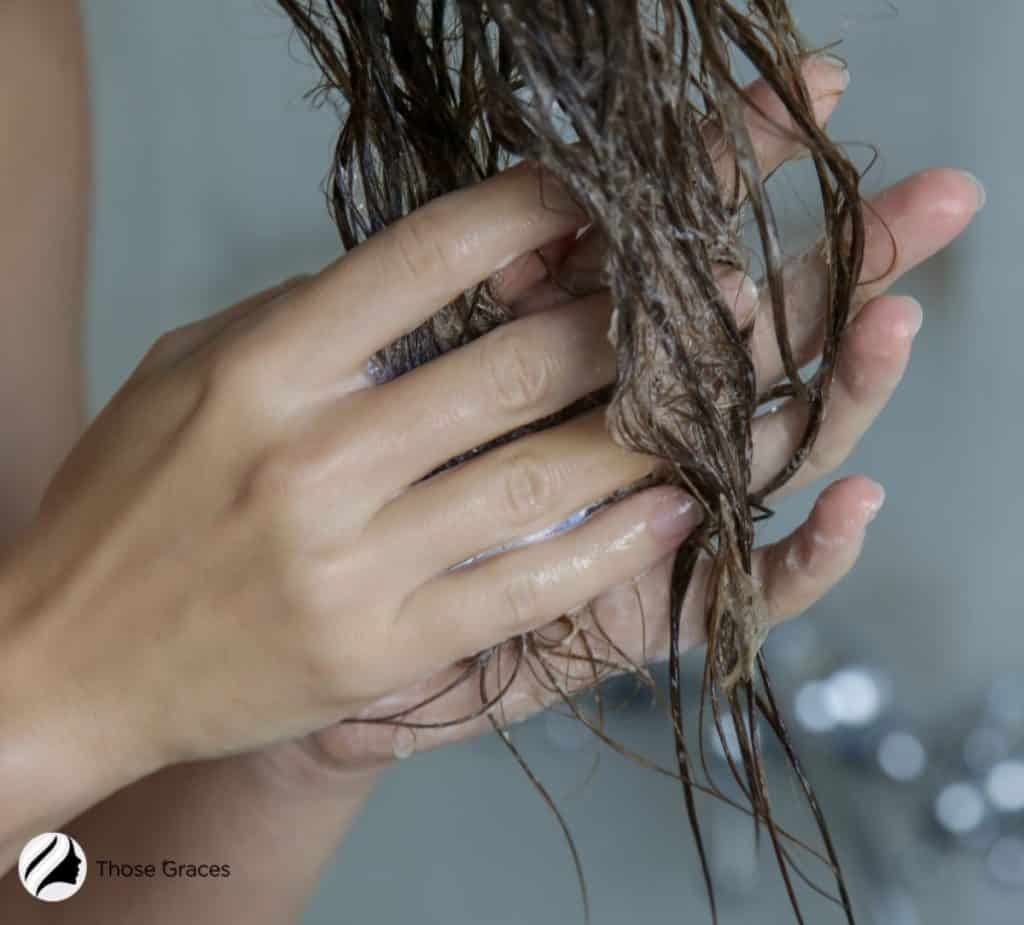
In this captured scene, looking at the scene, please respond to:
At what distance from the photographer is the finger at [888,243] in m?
0.59

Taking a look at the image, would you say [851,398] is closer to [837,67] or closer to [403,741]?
[837,67]

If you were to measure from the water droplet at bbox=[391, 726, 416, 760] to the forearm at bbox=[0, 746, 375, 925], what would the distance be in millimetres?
67

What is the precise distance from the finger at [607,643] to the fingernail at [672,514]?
6cm

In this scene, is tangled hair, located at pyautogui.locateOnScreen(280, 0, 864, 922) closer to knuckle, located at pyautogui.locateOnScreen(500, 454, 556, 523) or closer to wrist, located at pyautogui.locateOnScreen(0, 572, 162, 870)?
knuckle, located at pyautogui.locateOnScreen(500, 454, 556, 523)

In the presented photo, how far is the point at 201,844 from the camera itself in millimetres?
839

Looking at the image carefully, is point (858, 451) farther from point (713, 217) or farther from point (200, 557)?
point (200, 557)

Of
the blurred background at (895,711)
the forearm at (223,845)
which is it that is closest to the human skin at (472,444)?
the forearm at (223,845)

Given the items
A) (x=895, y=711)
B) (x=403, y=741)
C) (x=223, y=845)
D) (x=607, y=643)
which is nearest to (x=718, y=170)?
(x=607, y=643)

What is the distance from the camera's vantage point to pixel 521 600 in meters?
0.62

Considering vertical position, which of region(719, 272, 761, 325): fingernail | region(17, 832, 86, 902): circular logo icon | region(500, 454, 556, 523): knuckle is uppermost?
region(719, 272, 761, 325): fingernail

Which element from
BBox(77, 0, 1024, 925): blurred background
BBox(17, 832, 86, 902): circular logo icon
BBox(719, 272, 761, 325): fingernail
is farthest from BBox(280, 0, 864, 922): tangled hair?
BBox(77, 0, 1024, 925): blurred background

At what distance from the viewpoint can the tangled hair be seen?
45 centimetres

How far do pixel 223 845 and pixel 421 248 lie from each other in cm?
50

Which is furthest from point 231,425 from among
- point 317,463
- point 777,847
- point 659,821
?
point 659,821
